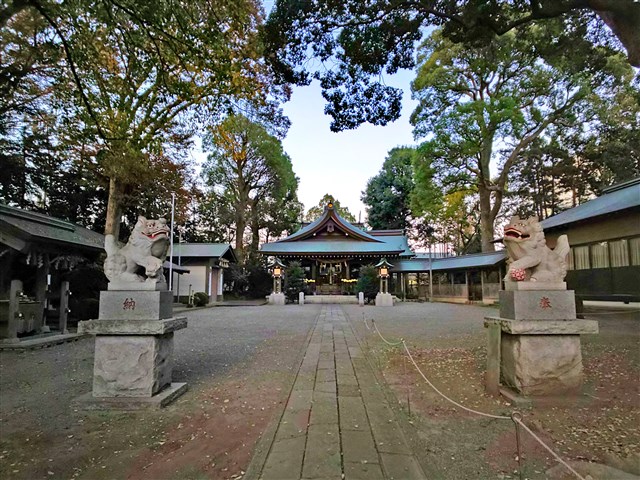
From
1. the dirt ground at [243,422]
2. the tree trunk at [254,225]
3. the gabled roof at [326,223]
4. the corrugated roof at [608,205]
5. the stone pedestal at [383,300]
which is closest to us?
the dirt ground at [243,422]

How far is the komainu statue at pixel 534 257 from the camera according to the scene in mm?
4867

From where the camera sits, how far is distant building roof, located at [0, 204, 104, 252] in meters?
8.56

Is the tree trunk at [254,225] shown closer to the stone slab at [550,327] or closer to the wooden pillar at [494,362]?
the wooden pillar at [494,362]

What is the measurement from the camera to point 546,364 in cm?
460

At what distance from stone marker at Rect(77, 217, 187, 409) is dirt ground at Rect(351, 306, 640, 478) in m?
3.09

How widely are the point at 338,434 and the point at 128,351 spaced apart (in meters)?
2.77

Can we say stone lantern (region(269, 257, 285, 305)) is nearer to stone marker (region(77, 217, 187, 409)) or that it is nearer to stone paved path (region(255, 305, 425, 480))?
stone paved path (region(255, 305, 425, 480))

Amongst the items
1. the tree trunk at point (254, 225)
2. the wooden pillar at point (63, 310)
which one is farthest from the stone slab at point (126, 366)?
the tree trunk at point (254, 225)

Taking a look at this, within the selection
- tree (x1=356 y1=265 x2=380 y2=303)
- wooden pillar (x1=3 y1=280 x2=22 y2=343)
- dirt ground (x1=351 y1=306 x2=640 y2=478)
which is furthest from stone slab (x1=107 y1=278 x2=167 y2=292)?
tree (x1=356 y1=265 x2=380 y2=303)

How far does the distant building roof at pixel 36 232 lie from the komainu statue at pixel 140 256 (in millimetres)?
5577

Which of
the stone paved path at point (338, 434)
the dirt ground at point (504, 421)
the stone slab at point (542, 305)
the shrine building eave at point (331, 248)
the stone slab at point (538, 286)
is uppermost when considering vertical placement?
the shrine building eave at point (331, 248)

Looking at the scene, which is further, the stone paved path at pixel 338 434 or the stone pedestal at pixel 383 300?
the stone pedestal at pixel 383 300

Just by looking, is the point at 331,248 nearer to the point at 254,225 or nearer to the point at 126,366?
the point at 254,225

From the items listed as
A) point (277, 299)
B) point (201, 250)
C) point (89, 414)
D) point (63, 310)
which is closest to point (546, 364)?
point (89, 414)
